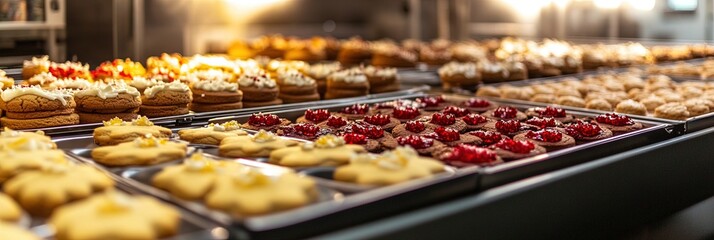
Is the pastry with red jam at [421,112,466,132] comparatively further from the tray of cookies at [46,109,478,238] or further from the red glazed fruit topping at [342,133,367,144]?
the tray of cookies at [46,109,478,238]

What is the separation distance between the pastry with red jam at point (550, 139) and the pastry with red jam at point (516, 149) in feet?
0.25

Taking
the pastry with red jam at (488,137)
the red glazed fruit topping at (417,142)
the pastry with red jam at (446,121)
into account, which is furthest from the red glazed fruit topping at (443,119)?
the red glazed fruit topping at (417,142)

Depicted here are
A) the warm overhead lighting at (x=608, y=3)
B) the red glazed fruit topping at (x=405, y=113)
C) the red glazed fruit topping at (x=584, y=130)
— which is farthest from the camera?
the warm overhead lighting at (x=608, y=3)

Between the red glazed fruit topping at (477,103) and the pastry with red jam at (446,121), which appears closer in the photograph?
the pastry with red jam at (446,121)

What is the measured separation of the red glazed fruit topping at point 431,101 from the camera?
3428 mm

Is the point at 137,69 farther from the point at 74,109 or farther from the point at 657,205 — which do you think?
the point at 657,205

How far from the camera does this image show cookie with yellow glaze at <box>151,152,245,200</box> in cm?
174

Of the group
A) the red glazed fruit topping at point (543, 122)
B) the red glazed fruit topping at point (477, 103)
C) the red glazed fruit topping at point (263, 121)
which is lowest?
the red glazed fruit topping at point (543, 122)

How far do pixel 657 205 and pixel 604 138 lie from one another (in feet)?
1.06

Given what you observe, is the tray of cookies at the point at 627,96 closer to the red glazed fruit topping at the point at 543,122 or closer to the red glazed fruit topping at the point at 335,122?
the red glazed fruit topping at the point at 543,122

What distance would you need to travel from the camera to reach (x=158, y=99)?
2959mm

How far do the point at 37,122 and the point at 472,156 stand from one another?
4.91 ft

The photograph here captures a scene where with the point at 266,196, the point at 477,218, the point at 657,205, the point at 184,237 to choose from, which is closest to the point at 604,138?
the point at 657,205

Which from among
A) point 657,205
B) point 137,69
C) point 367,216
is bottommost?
point 657,205
